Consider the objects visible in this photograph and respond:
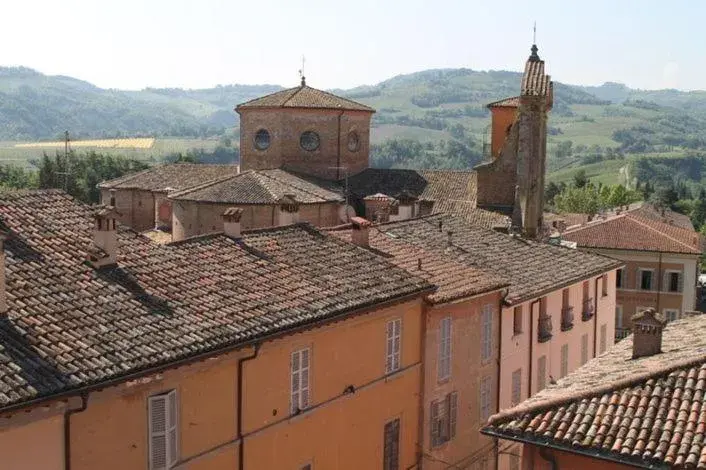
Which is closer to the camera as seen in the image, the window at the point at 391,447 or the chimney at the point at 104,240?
the chimney at the point at 104,240

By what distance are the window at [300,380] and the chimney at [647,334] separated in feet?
18.9

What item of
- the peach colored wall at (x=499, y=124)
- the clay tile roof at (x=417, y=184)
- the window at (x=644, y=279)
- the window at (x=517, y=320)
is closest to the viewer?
the window at (x=517, y=320)

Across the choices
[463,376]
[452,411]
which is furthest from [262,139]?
[452,411]

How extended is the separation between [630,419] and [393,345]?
8.34m

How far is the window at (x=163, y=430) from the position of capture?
43.4 feet

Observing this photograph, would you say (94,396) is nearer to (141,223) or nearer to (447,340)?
(447,340)

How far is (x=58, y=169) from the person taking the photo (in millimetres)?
89062

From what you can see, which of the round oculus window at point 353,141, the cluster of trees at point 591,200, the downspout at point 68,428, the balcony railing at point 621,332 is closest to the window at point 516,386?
the downspout at point 68,428

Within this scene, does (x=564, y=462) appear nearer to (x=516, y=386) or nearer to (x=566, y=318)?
(x=516, y=386)

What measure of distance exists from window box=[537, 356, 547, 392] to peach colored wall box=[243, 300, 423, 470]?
783cm

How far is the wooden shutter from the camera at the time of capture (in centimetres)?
2192

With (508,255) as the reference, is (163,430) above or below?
below

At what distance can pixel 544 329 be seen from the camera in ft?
88.9

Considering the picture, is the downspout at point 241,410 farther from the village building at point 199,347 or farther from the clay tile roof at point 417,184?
the clay tile roof at point 417,184
